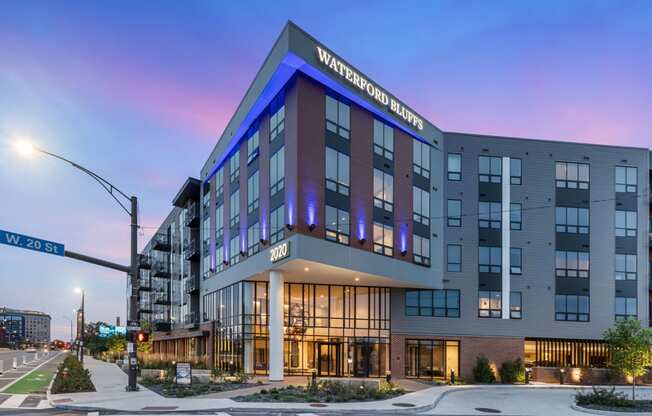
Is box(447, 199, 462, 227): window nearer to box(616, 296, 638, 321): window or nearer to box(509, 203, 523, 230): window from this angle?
box(509, 203, 523, 230): window

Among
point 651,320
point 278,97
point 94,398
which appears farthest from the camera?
point 651,320

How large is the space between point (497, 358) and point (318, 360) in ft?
40.6

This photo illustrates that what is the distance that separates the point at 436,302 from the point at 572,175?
533 inches

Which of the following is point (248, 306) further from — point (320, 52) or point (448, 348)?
point (320, 52)

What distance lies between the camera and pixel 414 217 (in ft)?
127

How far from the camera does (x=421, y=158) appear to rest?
40250 mm

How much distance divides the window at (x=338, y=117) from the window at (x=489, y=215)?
12887mm

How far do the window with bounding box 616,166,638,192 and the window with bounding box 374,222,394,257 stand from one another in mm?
18434

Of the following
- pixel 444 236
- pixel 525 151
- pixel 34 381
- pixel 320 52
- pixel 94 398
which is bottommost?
pixel 34 381

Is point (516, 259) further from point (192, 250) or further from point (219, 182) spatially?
point (192, 250)

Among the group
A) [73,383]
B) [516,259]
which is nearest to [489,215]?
[516,259]

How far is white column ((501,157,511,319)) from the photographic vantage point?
1619 inches

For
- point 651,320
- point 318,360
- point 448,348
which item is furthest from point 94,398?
point 651,320

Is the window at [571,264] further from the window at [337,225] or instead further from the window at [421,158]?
the window at [337,225]
